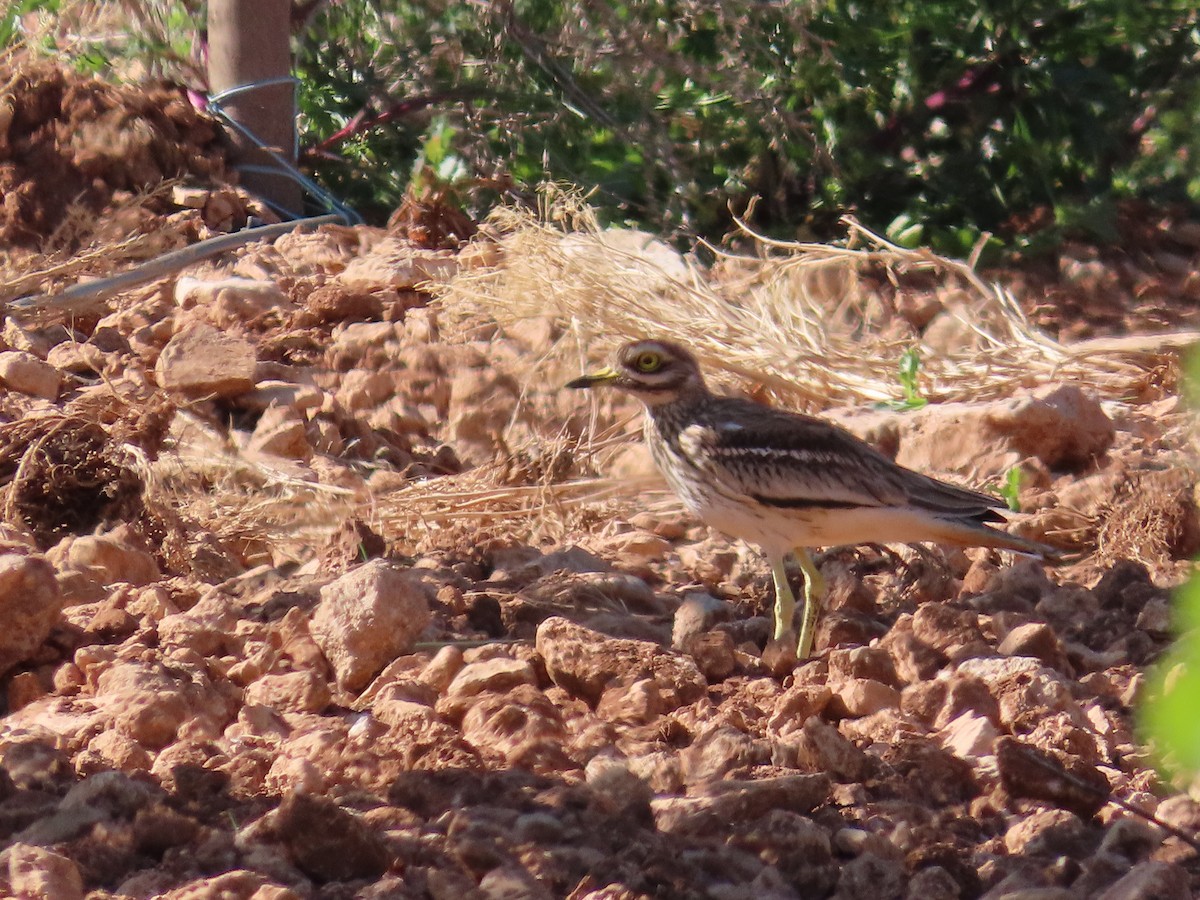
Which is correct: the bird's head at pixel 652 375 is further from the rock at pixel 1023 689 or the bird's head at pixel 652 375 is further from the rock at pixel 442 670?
the rock at pixel 1023 689

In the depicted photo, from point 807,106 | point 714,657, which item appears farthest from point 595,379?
point 807,106

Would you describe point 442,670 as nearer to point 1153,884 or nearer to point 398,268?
point 1153,884

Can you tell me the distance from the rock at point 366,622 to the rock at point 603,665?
1.07 feet

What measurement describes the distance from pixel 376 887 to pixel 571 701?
0.96 m

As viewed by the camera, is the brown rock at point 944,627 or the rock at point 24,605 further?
the brown rock at point 944,627

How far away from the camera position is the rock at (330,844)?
8.77ft

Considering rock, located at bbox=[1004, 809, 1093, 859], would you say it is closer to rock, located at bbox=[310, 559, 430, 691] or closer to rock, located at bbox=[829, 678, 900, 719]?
rock, located at bbox=[829, 678, 900, 719]

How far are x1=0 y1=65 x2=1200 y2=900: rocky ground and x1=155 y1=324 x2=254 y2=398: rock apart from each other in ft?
0.04

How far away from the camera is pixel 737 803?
288 cm

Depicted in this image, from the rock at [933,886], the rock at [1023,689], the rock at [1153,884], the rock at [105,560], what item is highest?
the rock at [1153,884]

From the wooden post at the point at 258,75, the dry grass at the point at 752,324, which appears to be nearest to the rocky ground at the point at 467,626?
the dry grass at the point at 752,324

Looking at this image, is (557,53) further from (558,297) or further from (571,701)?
(571,701)

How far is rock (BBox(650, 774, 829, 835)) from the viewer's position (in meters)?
2.86

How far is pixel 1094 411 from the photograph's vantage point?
5113 millimetres
